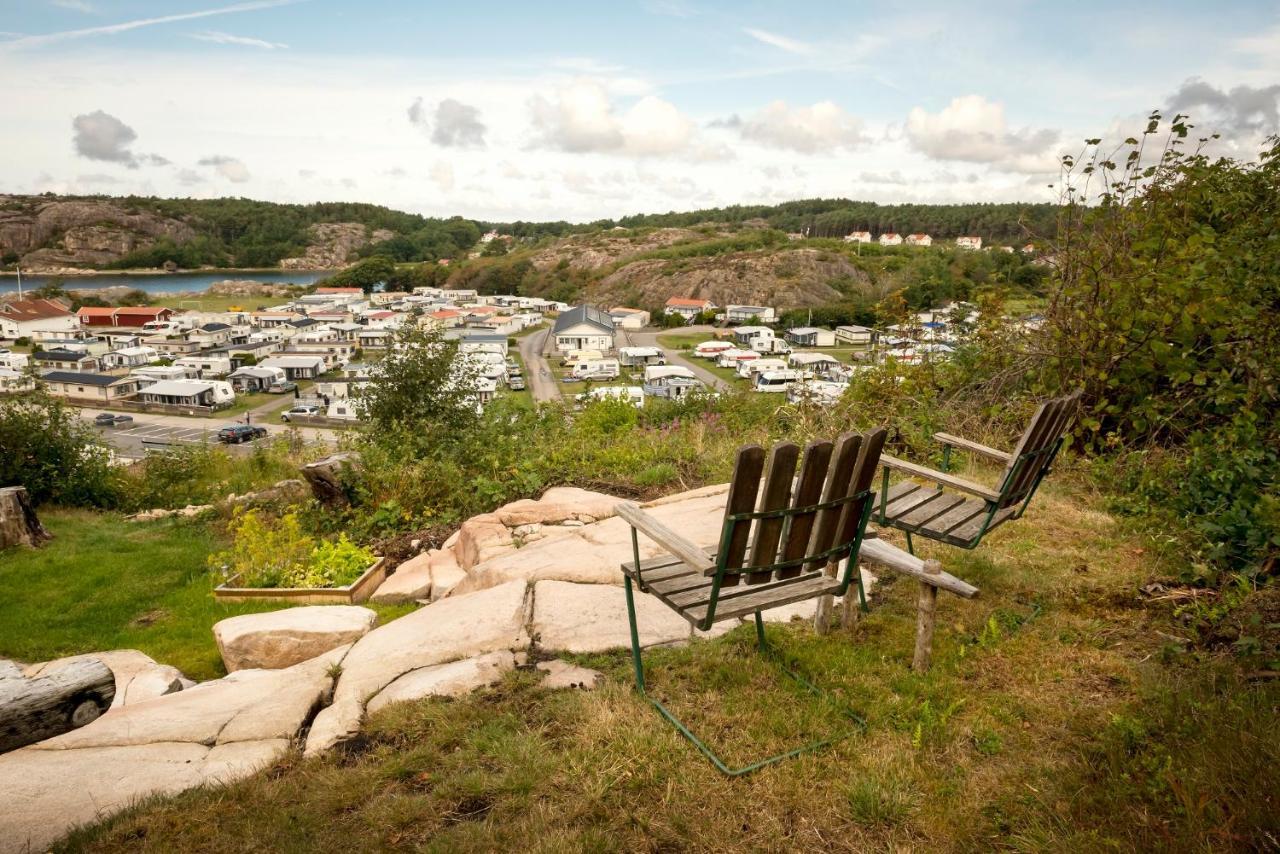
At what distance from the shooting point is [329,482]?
8148 mm

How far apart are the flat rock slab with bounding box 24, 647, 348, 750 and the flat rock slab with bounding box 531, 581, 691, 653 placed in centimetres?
130

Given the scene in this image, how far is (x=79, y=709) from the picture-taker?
2.28m

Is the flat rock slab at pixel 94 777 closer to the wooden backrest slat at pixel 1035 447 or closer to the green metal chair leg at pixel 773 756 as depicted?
the green metal chair leg at pixel 773 756

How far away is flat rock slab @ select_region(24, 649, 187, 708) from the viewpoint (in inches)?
183

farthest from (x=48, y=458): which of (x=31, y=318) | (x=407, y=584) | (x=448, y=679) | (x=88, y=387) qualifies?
(x=31, y=318)

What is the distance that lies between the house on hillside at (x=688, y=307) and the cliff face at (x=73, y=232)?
122 metres

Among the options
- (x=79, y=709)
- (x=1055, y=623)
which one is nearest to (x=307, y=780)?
(x=79, y=709)

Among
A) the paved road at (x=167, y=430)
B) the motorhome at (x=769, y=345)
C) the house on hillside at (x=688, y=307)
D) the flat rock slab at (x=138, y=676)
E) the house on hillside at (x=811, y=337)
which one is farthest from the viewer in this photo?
the house on hillside at (x=688, y=307)

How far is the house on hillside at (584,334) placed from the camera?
221 feet

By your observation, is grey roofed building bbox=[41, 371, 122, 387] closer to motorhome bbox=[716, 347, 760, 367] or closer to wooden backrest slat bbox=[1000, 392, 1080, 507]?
motorhome bbox=[716, 347, 760, 367]

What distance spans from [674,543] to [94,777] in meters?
2.92

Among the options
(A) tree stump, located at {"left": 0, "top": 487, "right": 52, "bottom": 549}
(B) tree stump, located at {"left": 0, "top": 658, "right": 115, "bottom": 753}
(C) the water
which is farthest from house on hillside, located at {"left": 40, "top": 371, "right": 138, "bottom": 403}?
(C) the water

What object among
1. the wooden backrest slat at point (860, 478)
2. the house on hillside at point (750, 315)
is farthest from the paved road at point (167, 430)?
the house on hillside at point (750, 315)

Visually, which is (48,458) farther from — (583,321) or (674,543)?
(583,321)
